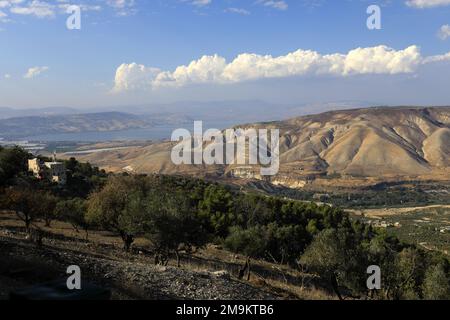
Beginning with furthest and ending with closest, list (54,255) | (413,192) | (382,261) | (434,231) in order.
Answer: (413,192)
(434,231)
(382,261)
(54,255)

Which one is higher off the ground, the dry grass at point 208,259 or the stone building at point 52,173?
the stone building at point 52,173

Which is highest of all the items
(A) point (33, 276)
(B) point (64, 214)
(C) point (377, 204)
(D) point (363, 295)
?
(A) point (33, 276)

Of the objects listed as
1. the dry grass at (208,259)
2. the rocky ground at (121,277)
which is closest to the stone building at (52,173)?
the dry grass at (208,259)

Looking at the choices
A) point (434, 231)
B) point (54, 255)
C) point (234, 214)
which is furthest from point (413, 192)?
point (54, 255)

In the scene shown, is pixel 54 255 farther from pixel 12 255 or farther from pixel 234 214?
pixel 234 214

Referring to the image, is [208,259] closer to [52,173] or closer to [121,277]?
[121,277]

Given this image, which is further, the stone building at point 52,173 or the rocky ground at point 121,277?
the stone building at point 52,173

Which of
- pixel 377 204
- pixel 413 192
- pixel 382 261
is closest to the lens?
pixel 382 261

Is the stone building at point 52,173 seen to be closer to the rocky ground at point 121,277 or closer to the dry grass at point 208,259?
the dry grass at point 208,259

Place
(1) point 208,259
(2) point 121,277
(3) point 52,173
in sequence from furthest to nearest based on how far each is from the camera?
(3) point 52,173 → (1) point 208,259 → (2) point 121,277

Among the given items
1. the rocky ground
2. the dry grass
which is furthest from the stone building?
the rocky ground

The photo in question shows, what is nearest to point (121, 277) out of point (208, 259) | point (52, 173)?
point (208, 259)
